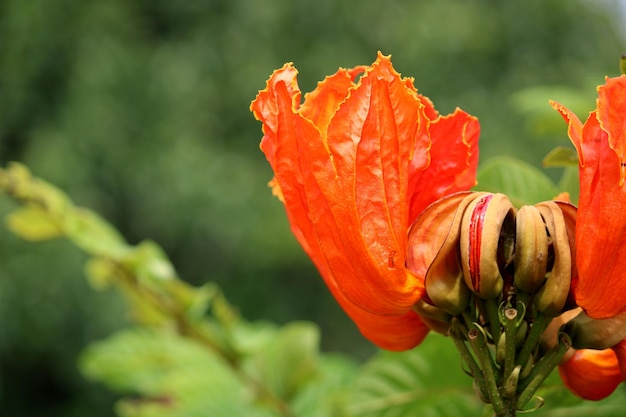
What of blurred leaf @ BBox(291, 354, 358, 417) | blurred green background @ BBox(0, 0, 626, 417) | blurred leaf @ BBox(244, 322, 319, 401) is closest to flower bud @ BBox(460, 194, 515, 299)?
blurred leaf @ BBox(291, 354, 358, 417)

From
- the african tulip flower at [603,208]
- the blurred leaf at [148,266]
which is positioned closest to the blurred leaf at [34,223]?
the blurred leaf at [148,266]

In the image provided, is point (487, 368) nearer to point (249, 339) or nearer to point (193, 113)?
point (249, 339)

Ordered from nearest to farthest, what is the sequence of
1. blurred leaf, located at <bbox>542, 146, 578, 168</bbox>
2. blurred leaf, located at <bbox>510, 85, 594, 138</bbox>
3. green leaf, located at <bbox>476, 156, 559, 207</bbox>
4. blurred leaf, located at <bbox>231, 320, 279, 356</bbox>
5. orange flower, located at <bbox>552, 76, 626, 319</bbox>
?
orange flower, located at <bbox>552, 76, 626, 319</bbox>, blurred leaf, located at <bbox>542, 146, 578, 168</bbox>, green leaf, located at <bbox>476, 156, 559, 207</bbox>, blurred leaf, located at <bbox>510, 85, 594, 138</bbox>, blurred leaf, located at <bbox>231, 320, 279, 356</bbox>

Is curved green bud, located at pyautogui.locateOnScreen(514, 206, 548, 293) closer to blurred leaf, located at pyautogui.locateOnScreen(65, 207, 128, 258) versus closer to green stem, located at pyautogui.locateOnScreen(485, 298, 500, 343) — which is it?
green stem, located at pyautogui.locateOnScreen(485, 298, 500, 343)

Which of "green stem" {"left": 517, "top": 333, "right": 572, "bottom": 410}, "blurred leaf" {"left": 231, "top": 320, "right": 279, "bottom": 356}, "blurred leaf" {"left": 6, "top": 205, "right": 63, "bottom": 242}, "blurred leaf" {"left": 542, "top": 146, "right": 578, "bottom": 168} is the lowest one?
"green stem" {"left": 517, "top": 333, "right": 572, "bottom": 410}

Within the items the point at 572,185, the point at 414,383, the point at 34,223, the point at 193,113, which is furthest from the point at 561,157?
the point at 193,113

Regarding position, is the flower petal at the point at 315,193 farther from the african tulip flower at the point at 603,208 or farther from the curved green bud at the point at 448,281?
the african tulip flower at the point at 603,208

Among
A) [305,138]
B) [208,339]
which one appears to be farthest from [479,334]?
[208,339]

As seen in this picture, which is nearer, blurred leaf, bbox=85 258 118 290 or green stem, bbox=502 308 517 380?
green stem, bbox=502 308 517 380
